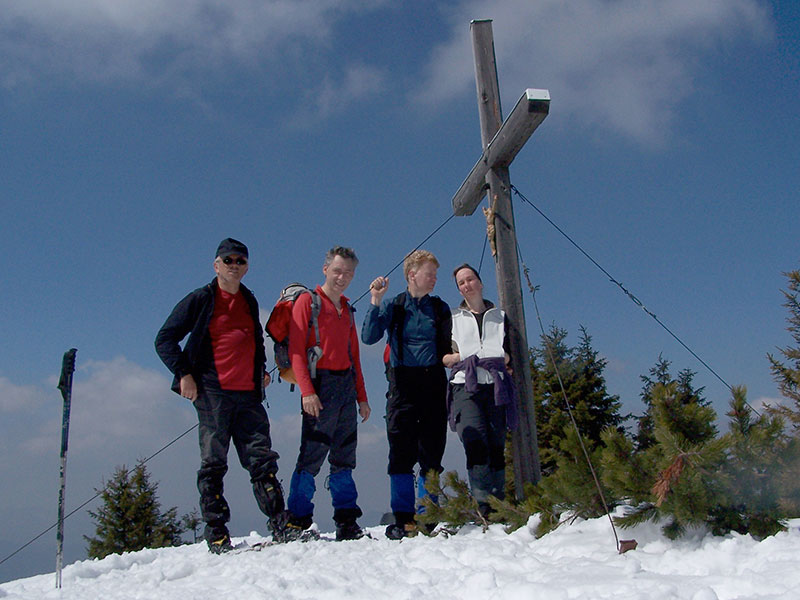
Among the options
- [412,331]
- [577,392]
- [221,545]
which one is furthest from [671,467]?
[577,392]

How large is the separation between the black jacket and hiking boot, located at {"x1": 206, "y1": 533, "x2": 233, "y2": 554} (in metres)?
1.32

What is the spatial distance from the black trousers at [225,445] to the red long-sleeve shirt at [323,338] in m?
0.49

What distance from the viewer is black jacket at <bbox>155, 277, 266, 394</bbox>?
17.8ft

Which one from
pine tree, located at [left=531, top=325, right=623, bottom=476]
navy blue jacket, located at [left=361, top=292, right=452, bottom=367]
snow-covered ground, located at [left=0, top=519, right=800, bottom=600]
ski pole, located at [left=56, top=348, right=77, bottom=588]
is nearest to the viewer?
snow-covered ground, located at [left=0, top=519, right=800, bottom=600]

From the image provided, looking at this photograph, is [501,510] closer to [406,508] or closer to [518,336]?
[406,508]

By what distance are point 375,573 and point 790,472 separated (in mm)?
2529

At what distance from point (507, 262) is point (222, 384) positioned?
2.91 metres

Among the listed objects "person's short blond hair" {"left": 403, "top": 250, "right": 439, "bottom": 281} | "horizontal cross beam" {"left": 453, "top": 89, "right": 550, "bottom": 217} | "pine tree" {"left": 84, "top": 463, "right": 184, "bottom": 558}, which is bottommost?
"pine tree" {"left": 84, "top": 463, "right": 184, "bottom": 558}

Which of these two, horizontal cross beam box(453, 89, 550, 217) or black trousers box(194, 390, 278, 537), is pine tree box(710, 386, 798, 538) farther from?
black trousers box(194, 390, 278, 537)

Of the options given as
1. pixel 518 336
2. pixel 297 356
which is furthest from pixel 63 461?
pixel 518 336

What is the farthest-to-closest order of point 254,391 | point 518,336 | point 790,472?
1. point 518,336
2. point 254,391
3. point 790,472

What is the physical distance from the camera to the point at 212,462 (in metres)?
5.42

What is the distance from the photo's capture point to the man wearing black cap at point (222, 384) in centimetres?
542

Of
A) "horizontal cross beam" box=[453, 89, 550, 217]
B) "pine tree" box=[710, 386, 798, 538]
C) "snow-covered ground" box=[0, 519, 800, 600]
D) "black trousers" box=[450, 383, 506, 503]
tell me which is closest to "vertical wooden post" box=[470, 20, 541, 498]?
"horizontal cross beam" box=[453, 89, 550, 217]
